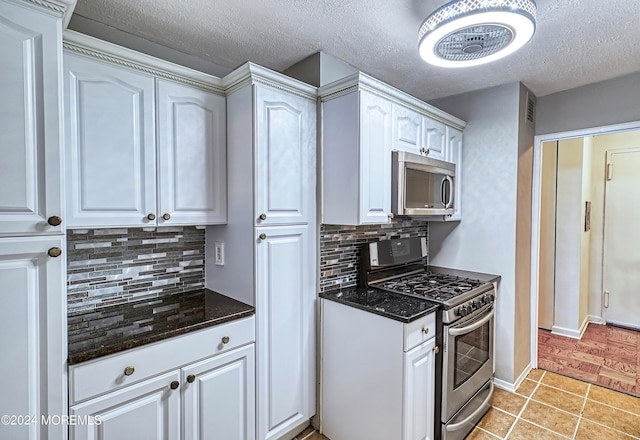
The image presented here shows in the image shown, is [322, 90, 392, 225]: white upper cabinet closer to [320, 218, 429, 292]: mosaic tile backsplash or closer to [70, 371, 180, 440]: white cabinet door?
[320, 218, 429, 292]: mosaic tile backsplash

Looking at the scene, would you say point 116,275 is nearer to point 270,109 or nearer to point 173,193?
point 173,193

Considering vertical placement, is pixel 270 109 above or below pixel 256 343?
above

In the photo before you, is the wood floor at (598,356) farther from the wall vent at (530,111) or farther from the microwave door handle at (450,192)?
the wall vent at (530,111)

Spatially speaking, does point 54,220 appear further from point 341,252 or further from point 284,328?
Answer: point 341,252

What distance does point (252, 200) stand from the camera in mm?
1726

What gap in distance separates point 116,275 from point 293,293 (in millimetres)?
984

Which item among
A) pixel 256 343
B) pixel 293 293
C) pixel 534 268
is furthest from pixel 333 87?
pixel 534 268

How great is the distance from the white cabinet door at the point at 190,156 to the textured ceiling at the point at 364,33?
0.39m

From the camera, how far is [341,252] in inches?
86.9

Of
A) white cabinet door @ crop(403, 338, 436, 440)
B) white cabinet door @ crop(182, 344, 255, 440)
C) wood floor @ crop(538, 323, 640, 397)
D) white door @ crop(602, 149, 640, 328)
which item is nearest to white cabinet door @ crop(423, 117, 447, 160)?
white cabinet door @ crop(403, 338, 436, 440)

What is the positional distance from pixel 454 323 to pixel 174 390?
5.00 ft

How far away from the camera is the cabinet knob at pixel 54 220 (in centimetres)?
111

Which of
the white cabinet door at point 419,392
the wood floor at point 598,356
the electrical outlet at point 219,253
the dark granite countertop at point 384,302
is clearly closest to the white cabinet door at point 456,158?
the dark granite countertop at point 384,302

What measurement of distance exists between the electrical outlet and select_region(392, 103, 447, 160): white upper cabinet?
1260 millimetres
